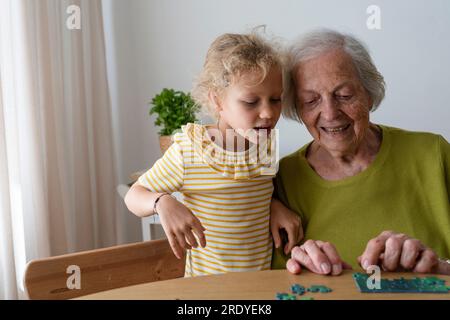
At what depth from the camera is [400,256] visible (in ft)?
3.34

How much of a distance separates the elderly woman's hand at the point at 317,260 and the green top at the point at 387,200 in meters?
0.35

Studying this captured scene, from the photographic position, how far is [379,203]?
139 cm

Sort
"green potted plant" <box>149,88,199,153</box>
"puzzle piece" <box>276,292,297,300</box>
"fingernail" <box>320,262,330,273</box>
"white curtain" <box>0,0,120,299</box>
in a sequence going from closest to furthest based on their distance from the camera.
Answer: "puzzle piece" <box>276,292,297,300</box> → "fingernail" <box>320,262,330,273</box> → "white curtain" <box>0,0,120,299</box> → "green potted plant" <box>149,88,199,153</box>

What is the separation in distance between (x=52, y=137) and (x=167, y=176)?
142cm

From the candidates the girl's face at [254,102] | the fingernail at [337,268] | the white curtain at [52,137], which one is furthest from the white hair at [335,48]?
the white curtain at [52,137]

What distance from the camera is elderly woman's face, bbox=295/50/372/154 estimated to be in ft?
4.61

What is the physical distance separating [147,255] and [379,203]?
59 centimetres

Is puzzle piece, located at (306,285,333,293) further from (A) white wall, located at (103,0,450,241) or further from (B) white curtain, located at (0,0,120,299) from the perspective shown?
(A) white wall, located at (103,0,450,241)

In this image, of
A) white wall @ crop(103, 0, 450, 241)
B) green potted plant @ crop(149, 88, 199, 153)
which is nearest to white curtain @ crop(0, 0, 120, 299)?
white wall @ crop(103, 0, 450, 241)

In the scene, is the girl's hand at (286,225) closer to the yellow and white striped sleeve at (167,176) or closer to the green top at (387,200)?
the green top at (387,200)

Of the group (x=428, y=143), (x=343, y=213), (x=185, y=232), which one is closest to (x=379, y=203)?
(x=343, y=213)

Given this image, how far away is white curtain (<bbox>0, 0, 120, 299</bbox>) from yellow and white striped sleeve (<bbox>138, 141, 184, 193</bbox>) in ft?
3.96

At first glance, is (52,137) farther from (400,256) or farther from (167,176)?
(400,256)

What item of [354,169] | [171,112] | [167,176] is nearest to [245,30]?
[171,112]
